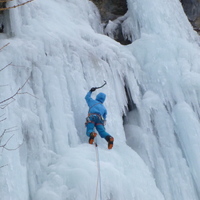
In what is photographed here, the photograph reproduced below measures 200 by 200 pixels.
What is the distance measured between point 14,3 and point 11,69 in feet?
5.06

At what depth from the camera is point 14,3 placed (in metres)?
5.71

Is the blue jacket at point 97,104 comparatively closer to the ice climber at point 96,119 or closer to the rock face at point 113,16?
the ice climber at point 96,119

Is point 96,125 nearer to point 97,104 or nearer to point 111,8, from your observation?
point 97,104

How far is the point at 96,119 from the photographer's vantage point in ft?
15.6

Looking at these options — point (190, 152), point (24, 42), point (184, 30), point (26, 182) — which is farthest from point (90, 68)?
point (184, 30)

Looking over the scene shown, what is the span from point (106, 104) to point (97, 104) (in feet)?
1.78

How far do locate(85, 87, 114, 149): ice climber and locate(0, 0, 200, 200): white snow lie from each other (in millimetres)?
138

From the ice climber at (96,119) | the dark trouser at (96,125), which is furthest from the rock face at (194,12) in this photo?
the dark trouser at (96,125)

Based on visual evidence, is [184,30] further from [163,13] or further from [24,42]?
[24,42]

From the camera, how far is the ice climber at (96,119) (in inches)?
183

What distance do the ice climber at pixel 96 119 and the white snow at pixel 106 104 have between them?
0.14 m

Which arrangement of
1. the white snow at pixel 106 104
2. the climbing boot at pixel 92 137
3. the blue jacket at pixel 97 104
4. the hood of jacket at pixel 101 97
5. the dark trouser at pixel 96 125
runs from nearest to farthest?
the white snow at pixel 106 104 → the climbing boot at pixel 92 137 → the dark trouser at pixel 96 125 → the blue jacket at pixel 97 104 → the hood of jacket at pixel 101 97

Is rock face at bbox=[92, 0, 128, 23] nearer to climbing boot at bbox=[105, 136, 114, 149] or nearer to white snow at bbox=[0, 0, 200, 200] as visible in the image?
white snow at bbox=[0, 0, 200, 200]

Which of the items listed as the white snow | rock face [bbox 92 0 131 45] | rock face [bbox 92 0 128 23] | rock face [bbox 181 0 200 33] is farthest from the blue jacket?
rock face [bbox 181 0 200 33]
